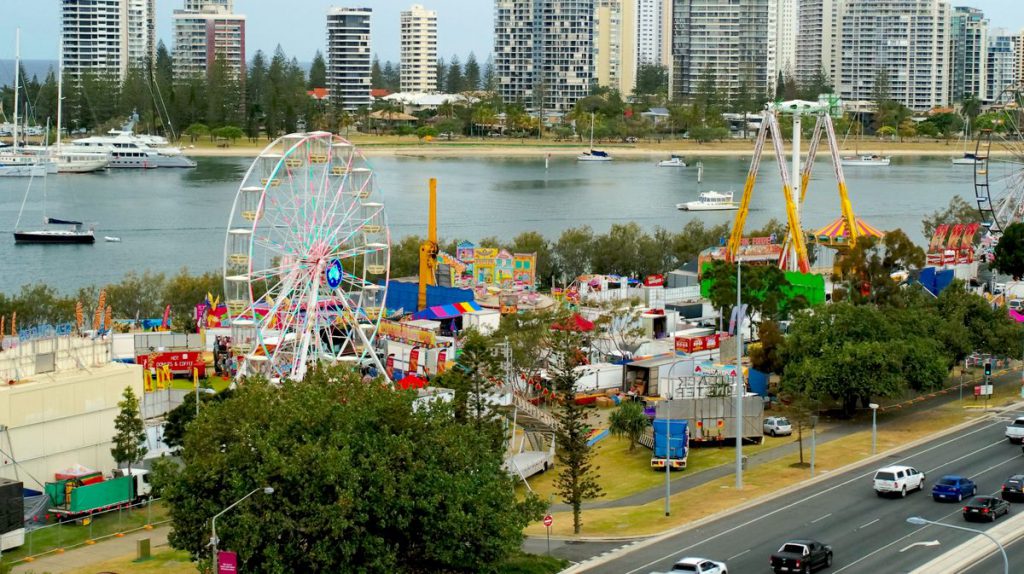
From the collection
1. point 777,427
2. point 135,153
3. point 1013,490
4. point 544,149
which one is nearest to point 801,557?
point 1013,490

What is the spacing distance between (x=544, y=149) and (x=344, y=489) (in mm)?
159098

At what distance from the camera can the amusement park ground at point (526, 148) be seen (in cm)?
17375

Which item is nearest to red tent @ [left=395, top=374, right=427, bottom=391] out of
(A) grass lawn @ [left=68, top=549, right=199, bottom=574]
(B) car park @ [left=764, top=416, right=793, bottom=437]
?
→ (B) car park @ [left=764, top=416, right=793, bottom=437]

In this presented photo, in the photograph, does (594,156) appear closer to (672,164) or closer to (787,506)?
(672,164)

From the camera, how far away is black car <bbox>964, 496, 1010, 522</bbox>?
31.4 metres

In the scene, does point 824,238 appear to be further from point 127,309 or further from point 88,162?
point 88,162

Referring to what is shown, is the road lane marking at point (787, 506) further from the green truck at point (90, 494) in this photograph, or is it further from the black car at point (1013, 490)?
the green truck at point (90, 494)

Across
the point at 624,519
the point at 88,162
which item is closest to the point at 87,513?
the point at 624,519

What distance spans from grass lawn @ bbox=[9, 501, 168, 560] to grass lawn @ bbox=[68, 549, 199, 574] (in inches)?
45.1

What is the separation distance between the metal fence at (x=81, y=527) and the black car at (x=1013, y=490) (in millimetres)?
18148

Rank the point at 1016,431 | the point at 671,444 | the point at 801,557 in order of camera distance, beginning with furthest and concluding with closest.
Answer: the point at 1016,431
the point at 671,444
the point at 801,557

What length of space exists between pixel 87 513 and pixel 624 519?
1182 centimetres

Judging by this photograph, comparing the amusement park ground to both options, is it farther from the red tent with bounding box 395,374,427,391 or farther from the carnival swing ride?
the red tent with bounding box 395,374,427,391

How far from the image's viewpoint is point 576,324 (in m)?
51.3
